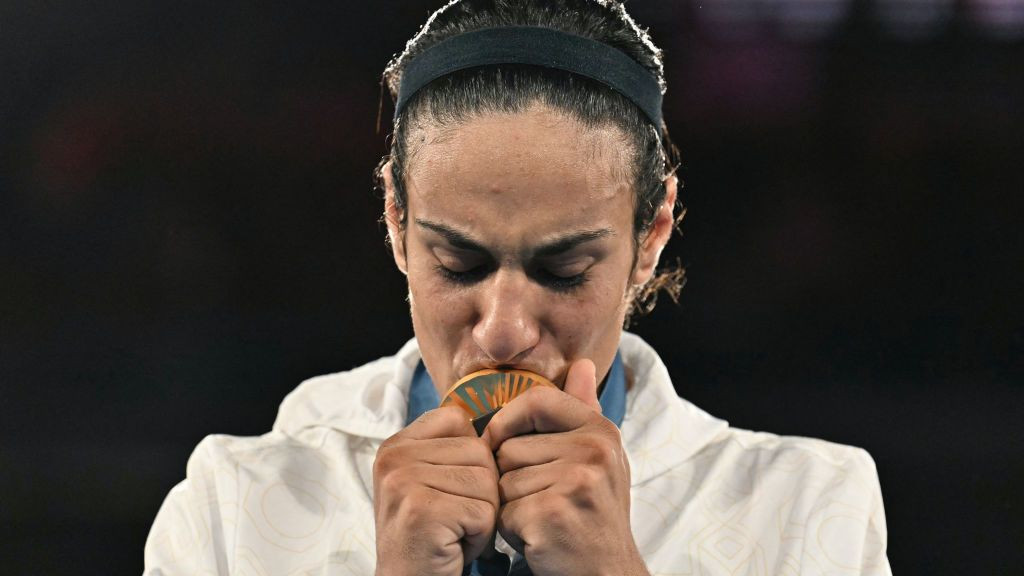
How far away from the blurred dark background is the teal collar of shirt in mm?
572

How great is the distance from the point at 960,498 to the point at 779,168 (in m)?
0.74

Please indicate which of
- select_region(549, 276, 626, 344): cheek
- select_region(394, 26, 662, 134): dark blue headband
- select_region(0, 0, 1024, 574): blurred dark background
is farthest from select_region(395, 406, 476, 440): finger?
select_region(0, 0, 1024, 574): blurred dark background

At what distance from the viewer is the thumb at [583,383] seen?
54.6 inches

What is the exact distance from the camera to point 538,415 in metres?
1.28

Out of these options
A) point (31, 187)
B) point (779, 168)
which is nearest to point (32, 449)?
point (31, 187)

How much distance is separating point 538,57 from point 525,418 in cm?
48

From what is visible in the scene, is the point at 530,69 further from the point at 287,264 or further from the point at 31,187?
the point at 31,187

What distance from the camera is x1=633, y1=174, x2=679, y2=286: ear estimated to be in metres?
1.59

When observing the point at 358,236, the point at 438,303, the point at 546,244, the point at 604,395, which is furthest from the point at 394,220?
the point at 358,236

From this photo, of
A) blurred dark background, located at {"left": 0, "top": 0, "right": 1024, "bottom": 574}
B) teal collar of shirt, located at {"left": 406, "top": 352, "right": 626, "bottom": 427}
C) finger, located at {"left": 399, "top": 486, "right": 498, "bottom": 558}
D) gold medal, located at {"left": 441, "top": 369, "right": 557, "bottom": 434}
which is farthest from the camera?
blurred dark background, located at {"left": 0, "top": 0, "right": 1024, "bottom": 574}

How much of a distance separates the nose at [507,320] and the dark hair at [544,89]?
204 mm

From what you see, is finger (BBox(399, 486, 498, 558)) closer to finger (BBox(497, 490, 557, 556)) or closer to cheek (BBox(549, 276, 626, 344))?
finger (BBox(497, 490, 557, 556))

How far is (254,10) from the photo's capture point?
7.64 feet

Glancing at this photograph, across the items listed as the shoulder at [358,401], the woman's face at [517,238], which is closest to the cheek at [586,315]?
the woman's face at [517,238]
